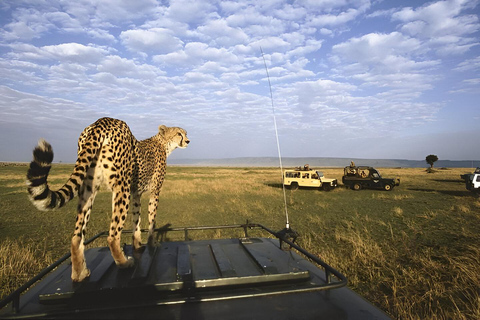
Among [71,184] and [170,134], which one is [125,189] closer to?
[71,184]

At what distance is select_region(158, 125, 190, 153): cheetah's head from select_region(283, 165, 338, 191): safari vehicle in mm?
16784

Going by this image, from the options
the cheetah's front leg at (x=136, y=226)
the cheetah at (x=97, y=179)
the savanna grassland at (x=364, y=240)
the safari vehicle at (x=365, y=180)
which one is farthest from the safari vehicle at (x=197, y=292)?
the safari vehicle at (x=365, y=180)

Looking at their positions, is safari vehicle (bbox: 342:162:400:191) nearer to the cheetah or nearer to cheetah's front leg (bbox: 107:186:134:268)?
the cheetah

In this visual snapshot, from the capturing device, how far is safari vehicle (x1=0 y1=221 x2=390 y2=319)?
1558 millimetres

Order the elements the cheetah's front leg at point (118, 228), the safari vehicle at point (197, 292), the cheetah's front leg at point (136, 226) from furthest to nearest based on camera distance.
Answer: the cheetah's front leg at point (136, 226), the cheetah's front leg at point (118, 228), the safari vehicle at point (197, 292)

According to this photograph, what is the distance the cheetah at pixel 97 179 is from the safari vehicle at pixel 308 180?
61.3 ft

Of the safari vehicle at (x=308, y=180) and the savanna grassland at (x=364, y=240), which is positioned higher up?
the safari vehicle at (x=308, y=180)

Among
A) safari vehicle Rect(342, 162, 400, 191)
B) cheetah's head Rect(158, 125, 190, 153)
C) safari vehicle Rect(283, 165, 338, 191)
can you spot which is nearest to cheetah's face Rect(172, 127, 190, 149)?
cheetah's head Rect(158, 125, 190, 153)

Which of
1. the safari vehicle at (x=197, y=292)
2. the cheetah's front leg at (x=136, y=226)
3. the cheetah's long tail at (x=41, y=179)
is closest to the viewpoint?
the safari vehicle at (x=197, y=292)

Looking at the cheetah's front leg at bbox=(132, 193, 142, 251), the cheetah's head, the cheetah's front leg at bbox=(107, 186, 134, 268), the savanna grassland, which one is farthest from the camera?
the cheetah's head

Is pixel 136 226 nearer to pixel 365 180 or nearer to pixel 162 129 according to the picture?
pixel 162 129

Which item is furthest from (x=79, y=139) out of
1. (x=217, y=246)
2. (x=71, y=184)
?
(x=217, y=246)

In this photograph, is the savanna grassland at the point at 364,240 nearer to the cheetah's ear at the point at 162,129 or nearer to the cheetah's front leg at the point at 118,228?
the cheetah's front leg at the point at 118,228

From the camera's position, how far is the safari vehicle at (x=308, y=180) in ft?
69.8
